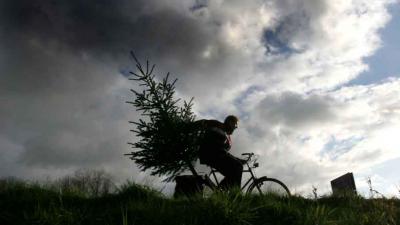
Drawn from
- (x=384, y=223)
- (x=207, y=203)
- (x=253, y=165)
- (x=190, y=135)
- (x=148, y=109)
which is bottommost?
(x=384, y=223)

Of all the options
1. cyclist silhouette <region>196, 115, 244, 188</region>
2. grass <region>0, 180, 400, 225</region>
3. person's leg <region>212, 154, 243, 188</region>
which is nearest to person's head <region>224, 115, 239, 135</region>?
cyclist silhouette <region>196, 115, 244, 188</region>

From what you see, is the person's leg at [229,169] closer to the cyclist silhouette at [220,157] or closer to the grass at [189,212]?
the cyclist silhouette at [220,157]

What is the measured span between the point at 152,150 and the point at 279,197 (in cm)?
308

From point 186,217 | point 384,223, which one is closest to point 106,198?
point 186,217

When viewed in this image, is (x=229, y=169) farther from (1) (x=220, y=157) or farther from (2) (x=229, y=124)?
(2) (x=229, y=124)

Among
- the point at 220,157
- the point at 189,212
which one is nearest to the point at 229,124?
the point at 220,157

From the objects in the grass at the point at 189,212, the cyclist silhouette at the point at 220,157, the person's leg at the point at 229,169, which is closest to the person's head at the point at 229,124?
the cyclist silhouette at the point at 220,157

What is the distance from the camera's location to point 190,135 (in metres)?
10.8

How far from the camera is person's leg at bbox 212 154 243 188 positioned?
9938mm

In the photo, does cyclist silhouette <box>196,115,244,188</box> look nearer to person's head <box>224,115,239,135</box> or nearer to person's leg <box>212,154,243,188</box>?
person's leg <box>212,154,243,188</box>

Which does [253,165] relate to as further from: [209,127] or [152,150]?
[152,150]

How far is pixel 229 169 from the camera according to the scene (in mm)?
9992

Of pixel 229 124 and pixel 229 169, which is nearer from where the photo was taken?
pixel 229 169

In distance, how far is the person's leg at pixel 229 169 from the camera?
9938 mm
